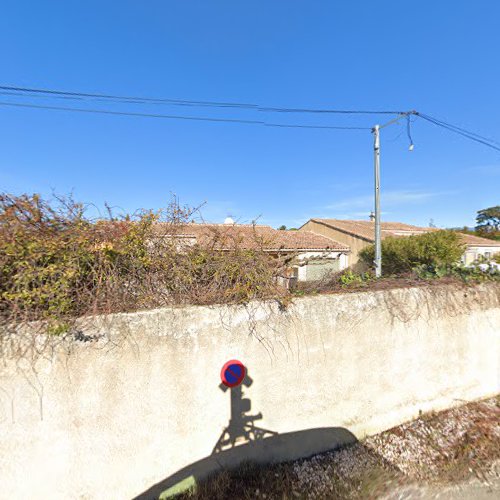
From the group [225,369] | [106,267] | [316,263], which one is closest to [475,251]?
[316,263]

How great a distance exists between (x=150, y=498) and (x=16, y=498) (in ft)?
3.56

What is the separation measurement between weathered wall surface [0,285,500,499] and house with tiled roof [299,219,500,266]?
16832 millimetres

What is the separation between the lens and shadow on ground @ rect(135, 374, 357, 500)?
8.52 ft

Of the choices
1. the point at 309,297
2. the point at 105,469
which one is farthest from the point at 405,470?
the point at 105,469

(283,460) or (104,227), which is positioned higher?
(104,227)

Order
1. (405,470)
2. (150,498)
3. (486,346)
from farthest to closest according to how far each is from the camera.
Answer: (486,346) → (405,470) → (150,498)

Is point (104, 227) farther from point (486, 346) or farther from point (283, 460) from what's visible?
point (486, 346)

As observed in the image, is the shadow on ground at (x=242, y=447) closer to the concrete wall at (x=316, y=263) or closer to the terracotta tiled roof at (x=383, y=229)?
the concrete wall at (x=316, y=263)

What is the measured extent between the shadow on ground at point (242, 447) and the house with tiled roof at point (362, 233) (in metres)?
17.9

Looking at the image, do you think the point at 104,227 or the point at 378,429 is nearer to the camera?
the point at 104,227

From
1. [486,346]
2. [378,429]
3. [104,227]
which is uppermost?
[104,227]

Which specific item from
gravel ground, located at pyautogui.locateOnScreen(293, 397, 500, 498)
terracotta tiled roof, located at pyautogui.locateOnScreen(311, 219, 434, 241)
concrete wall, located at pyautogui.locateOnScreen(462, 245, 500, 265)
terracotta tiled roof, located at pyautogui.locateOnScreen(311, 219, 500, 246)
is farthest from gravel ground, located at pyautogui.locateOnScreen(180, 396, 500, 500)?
Result: concrete wall, located at pyautogui.locateOnScreen(462, 245, 500, 265)

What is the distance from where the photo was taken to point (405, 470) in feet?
9.75

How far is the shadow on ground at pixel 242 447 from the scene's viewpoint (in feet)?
8.52
